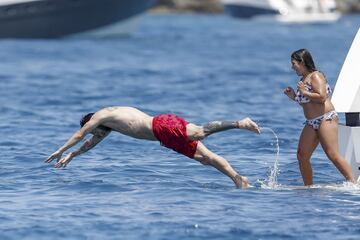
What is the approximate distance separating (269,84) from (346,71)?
16.2 metres

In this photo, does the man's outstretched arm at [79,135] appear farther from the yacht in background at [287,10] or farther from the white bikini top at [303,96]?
the yacht in background at [287,10]

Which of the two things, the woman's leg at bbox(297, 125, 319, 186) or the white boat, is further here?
the woman's leg at bbox(297, 125, 319, 186)

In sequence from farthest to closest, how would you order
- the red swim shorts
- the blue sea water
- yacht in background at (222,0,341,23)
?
yacht in background at (222,0,341,23) < the red swim shorts < the blue sea water

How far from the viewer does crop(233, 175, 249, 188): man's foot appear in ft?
38.5

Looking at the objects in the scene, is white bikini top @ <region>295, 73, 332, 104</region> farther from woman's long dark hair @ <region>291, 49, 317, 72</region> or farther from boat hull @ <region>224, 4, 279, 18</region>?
boat hull @ <region>224, 4, 279, 18</region>

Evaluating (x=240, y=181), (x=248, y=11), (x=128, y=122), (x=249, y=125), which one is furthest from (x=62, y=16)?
(x=248, y=11)

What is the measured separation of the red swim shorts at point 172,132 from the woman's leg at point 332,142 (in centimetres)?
138

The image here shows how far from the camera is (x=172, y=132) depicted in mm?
11180

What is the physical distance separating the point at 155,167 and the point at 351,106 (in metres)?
→ 3.32

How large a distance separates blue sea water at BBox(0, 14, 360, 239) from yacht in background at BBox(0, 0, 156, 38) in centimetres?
874

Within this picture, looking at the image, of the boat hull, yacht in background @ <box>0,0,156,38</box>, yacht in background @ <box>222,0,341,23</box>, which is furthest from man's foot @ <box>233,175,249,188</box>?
the boat hull

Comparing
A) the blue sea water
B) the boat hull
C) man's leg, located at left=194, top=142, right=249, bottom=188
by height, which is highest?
man's leg, located at left=194, top=142, right=249, bottom=188

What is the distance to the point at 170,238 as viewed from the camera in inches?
Result: 377

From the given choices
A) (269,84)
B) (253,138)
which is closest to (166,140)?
(253,138)
